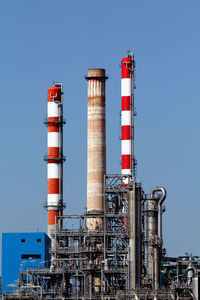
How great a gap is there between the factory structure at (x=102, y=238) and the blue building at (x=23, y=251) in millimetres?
115

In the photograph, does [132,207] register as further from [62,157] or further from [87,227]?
[62,157]

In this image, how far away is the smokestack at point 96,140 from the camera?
81.2m

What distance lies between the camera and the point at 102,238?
238 feet

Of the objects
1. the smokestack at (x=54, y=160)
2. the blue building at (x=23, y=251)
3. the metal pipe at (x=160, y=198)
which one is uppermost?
the smokestack at (x=54, y=160)

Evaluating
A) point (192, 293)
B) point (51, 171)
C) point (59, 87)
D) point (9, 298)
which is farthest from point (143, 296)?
point (59, 87)

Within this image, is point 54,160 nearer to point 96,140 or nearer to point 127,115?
point 96,140

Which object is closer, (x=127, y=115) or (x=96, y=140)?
(x=127, y=115)

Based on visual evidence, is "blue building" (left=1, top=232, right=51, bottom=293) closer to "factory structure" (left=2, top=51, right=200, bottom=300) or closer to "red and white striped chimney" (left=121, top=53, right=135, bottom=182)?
"factory structure" (left=2, top=51, right=200, bottom=300)

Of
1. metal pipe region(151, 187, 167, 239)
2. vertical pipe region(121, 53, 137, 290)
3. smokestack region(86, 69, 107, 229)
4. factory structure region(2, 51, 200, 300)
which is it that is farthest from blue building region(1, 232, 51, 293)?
metal pipe region(151, 187, 167, 239)

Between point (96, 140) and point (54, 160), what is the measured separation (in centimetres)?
422

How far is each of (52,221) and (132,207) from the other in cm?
1819

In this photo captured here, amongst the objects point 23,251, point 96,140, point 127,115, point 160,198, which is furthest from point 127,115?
point 23,251

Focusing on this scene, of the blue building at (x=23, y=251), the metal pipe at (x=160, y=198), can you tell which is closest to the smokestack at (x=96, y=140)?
the blue building at (x=23, y=251)

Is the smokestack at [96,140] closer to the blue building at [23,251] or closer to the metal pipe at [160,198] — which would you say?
the blue building at [23,251]
